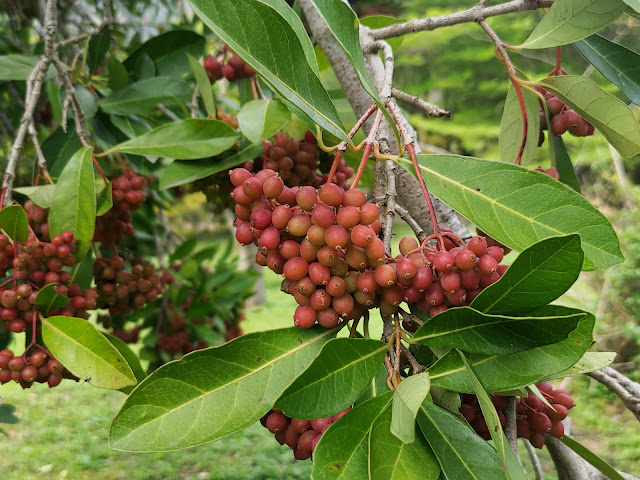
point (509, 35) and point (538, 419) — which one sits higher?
point (509, 35)

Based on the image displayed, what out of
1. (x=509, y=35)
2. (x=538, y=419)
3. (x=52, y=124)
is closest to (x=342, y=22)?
(x=538, y=419)

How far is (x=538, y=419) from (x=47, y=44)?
1.34 meters

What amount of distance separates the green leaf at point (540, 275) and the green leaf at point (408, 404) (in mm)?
135

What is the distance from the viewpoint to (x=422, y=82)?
37.0 feet

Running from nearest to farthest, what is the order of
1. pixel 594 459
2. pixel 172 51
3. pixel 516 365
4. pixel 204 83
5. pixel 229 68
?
pixel 516 365, pixel 594 459, pixel 204 83, pixel 229 68, pixel 172 51

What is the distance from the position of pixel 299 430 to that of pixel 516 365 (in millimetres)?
314

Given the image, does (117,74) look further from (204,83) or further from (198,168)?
(198,168)

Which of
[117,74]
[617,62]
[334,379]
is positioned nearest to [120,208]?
[117,74]

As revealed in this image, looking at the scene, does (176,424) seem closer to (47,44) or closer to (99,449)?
(47,44)

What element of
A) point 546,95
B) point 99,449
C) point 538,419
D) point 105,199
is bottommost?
point 99,449

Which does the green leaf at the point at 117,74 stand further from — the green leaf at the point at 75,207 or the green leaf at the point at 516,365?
the green leaf at the point at 516,365

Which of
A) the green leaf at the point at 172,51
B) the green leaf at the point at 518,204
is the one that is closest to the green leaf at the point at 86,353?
the green leaf at the point at 518,204

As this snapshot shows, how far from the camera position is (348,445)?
2.21 ft

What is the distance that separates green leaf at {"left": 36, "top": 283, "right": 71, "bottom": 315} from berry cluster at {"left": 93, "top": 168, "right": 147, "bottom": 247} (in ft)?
1.18
